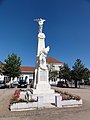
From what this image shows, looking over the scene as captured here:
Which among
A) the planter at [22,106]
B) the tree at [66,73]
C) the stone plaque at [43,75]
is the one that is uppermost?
the tree at [66,73]

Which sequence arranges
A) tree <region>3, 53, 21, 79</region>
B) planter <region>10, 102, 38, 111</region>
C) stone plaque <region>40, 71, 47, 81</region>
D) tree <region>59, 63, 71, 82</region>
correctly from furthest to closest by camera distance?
1. tree <region>59, 63, 71, 82</region>
2. tree <region>3, 53, 21, 79</region>
3. stone plaque <region>40, 71, 47, 81</region>
4. planter <region>10, 102, 38, 111</region>

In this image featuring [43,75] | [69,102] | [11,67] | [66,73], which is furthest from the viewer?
[66,73]

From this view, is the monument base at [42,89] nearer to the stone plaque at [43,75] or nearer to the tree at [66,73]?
the stone plaque at [43,75]

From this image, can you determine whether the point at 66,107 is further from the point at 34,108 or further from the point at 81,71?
the point at 81,71

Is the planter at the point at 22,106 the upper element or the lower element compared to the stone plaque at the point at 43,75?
lower

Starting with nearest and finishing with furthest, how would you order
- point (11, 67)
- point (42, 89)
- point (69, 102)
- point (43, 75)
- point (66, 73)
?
point (69, 102) < point (42, 89) < point (43, 75) < point (11, 67) < point (66, 73)

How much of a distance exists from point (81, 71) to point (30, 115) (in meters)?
27.5

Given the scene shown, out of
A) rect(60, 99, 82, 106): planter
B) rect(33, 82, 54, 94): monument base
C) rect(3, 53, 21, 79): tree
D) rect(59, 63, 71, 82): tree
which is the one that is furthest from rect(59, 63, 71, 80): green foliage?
rect(60, 99, 82, 106): planter

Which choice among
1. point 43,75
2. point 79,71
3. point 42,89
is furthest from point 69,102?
point 79,71

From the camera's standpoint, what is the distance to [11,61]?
35.1m

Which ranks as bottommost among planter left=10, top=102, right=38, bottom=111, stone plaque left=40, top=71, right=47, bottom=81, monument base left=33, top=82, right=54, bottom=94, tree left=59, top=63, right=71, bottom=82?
planter left=10, top=102, right=38, bottom=111

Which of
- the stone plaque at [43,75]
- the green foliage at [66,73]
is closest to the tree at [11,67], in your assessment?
the green foliage at [66,73]

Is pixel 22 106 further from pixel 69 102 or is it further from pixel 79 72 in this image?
pixel 79 72

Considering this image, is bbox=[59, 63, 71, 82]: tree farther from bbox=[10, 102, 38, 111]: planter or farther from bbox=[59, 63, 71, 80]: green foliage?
bbox=[10, 102, 38, 111]: planter
